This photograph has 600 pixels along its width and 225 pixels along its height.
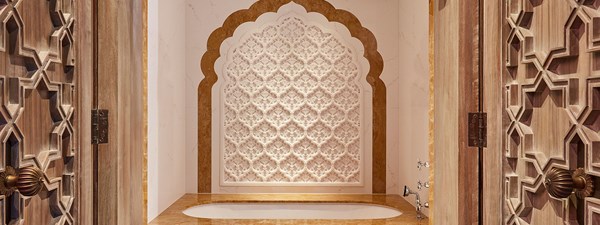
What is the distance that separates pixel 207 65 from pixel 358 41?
1018mm

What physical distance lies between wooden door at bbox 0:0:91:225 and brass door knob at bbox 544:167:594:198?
3.06 ft

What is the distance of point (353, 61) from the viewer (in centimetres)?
345

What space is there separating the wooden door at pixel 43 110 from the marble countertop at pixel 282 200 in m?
1.42

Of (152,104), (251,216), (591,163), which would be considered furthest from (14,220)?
(251,216)

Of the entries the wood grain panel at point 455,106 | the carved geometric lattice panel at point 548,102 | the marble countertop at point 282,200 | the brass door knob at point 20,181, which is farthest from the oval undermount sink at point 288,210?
the brass door knob at point 20,181

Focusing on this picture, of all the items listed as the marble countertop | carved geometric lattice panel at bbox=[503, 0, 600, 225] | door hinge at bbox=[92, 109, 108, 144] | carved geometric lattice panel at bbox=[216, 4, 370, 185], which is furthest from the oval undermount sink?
carved geometric lattice panel at bbox=[503, 0, 600, 225]

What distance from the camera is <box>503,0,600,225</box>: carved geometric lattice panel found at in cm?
87

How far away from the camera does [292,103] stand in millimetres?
3447

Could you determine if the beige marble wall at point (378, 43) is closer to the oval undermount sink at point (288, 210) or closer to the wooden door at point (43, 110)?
the oval undermount sink at point (288, 210)

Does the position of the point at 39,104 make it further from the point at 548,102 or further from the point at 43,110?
the point at 548,102

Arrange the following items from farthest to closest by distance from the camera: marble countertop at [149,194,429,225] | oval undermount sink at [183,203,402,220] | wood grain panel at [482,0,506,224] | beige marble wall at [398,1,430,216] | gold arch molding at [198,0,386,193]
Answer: gold arch molding at [198,0,386,193], oval undermount sink at [183,203,402,220], beige marble wall at [398,1,430,216], marble countertop at [149,194,429,225], wood grain panel at [482,0,506,224]

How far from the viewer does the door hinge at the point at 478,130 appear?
4.25 ft

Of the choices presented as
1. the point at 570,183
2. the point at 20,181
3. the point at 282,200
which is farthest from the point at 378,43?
the point at 20,181

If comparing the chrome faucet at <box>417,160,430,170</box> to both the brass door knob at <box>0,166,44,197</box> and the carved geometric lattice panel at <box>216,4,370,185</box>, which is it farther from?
the brass door knob at <box>0,166,44,197</box>
